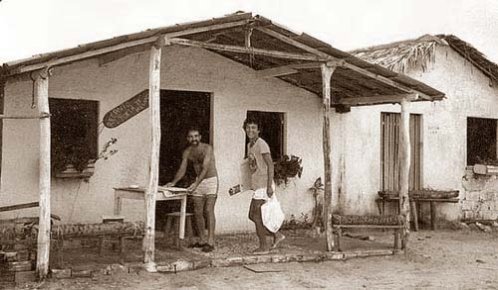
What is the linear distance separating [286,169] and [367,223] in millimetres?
2434

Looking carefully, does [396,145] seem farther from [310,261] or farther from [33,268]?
[33,268]

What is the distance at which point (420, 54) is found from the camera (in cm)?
1441

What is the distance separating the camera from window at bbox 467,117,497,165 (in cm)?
1555

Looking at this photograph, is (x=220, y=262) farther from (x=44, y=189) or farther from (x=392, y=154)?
(x=392, y=154)

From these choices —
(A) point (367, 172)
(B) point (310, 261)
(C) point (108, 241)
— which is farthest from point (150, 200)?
(A) point (367, 172)

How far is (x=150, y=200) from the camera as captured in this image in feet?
29.0

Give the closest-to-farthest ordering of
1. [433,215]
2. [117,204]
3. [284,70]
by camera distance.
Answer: [117,204] < [284,70] < [433,215]

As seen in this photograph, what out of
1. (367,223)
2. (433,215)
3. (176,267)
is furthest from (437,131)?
(176,267)

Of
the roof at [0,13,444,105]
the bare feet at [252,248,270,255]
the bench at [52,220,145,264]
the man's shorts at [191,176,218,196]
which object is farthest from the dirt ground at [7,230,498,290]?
the roof at [0,13,444,105]

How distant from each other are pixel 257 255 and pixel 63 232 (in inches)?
111

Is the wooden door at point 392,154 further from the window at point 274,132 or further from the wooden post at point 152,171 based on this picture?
the wooden post at point 152,171

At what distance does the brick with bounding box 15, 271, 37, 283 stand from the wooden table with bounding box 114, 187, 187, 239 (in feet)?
6.42

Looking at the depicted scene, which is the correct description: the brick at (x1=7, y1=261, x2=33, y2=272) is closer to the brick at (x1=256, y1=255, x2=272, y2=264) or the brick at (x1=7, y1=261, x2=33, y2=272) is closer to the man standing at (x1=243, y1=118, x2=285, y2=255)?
the brick at (x1=256, y1=255, x2=272, y2=264)

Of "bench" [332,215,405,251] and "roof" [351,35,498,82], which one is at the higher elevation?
"roof" [351,35,498,82]
